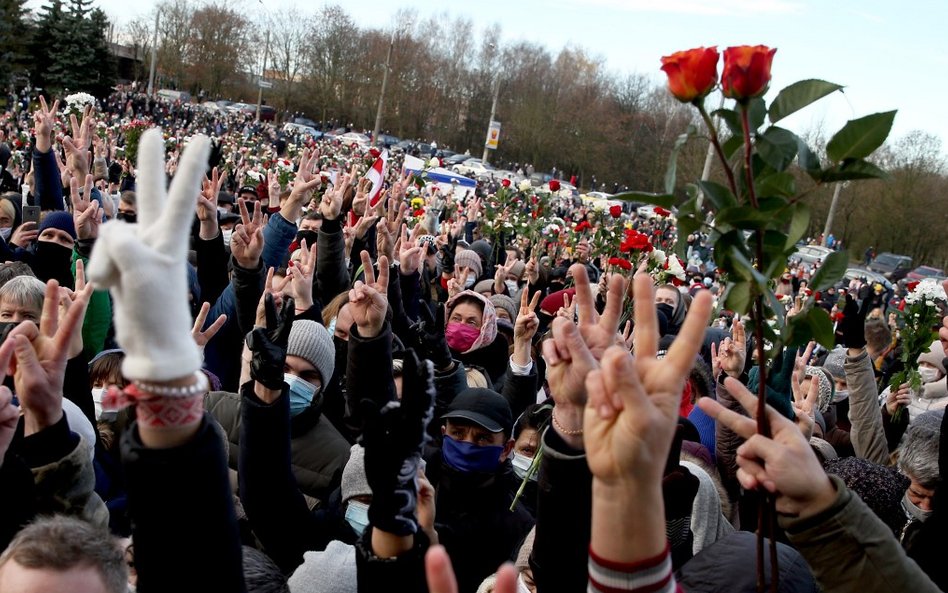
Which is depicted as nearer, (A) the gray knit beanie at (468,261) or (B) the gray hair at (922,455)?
(B) the gray hair at (922,455)

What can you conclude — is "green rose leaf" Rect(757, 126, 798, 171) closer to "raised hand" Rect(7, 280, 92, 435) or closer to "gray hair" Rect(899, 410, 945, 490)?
"raised hand" Rect(7, 280, 92, 435)

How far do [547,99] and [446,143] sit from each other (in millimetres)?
9510

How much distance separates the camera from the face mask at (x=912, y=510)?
3.38m

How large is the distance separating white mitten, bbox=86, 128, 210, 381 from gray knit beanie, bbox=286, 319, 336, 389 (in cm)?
231

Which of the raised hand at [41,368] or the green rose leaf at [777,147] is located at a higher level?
the green rose leaf at [777,147]

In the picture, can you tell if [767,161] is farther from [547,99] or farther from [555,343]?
[547,99]

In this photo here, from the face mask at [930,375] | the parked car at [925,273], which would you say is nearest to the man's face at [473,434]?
the face mask at [930,375]

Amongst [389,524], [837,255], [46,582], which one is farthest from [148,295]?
[837,255]

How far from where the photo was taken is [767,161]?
65.2 inches

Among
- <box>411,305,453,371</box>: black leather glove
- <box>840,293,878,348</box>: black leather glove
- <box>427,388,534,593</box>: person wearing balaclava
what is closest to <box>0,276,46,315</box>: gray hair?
<box>411,305,453,371</box>: black leather glove

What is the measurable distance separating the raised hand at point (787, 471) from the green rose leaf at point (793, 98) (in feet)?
2.20

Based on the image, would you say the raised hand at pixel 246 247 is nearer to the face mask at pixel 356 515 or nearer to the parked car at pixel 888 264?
the face mask at pixel 356 515

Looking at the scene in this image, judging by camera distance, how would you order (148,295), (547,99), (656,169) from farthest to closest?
(547,99), (656,169), (148,295)

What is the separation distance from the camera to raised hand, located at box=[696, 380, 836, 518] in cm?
173
